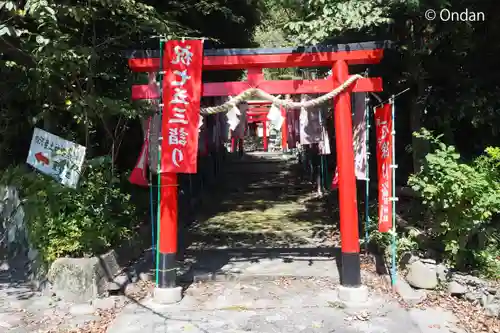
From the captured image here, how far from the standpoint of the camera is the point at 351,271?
19.8 ft

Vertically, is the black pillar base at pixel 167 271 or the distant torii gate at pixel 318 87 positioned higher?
the distant torii gate at pixel 318 87

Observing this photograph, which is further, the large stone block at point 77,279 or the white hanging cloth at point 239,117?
the white hanging cloth at point 239,117

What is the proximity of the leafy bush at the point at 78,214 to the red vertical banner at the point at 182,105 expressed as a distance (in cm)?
161

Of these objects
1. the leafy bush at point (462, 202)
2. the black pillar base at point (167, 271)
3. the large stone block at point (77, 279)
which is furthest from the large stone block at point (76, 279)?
the leafy bush at point (462, 202)

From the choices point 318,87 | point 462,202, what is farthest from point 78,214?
point 462,202

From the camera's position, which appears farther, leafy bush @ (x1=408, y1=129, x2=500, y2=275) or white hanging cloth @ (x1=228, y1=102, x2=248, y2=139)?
white hanging cloth @ (x1=228, y1=102, x2=248, y2=139)

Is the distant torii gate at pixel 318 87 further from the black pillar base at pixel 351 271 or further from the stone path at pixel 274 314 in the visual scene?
the stone path at pixel 274 314

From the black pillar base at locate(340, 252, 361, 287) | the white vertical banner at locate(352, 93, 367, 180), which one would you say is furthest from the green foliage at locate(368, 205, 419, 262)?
the white vertical banner at locate(352, 93, 367, 180)

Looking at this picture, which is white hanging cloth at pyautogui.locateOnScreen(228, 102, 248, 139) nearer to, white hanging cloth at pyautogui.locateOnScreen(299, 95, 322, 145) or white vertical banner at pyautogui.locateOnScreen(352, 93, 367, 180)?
white hanging cloth at pyautogui.locateOnScreen(299, 95, 322, 145)

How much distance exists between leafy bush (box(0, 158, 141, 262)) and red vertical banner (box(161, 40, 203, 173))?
1.61 meters

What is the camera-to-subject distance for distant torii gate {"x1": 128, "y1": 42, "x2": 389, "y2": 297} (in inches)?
239

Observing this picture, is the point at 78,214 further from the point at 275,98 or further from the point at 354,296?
the point at 354,296

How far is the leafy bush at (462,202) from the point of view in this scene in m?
5.74

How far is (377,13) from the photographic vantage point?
6.11 m
